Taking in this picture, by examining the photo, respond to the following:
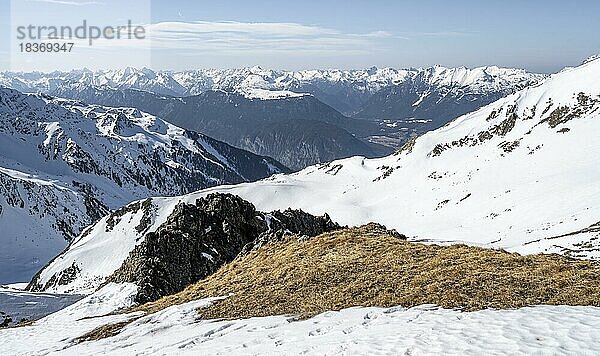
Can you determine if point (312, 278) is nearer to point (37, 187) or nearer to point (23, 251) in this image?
point (23, 251)

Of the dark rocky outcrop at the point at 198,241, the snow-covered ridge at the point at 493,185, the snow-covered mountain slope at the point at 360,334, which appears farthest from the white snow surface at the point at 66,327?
the snow-covered ridge at the point at 493,185

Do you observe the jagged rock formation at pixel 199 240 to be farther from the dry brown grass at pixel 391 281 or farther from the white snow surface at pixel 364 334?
the white snow surface at pixel 364 334

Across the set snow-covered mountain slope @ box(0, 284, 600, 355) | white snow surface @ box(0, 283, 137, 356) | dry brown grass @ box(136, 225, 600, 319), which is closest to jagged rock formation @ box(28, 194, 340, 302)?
white snow surface @ box(0, 283, 137, 356)

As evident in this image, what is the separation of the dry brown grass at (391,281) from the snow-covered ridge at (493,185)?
56.8ft

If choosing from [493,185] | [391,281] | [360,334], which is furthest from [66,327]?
[493,185]

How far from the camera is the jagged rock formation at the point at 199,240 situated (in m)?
33.0

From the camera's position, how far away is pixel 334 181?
170 metres

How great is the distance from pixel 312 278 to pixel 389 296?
453 cm

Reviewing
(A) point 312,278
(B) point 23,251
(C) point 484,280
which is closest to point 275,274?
(A) point 312,278

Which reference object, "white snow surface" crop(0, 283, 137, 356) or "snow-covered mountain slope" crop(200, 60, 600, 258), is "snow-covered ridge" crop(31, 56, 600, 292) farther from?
"white snow surface" crop(0, 283, 137, 356)

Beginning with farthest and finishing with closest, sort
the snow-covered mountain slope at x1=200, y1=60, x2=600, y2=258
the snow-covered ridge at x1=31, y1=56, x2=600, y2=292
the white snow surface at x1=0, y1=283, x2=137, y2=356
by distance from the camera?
the snow-covered ridge at x1=31, y1=56, x2=600, y2=292 < the snow-covered mountain slope at x1=200, y1=60, x2=600, y2=258 < the white snow surface at x1=0, y1=283, x2=137, y2=356

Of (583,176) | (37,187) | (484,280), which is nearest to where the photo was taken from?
(484,280)

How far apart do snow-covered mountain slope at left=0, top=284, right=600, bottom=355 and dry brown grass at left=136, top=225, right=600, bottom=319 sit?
927mm

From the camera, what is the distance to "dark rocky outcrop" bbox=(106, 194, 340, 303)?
1296 inches
